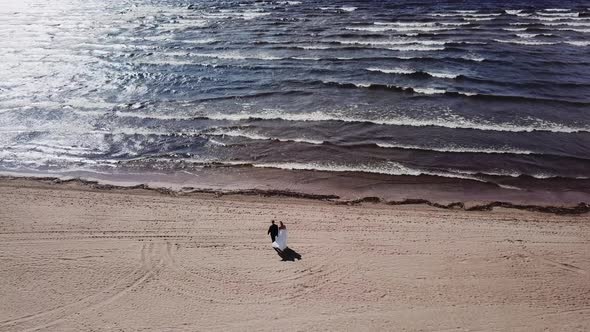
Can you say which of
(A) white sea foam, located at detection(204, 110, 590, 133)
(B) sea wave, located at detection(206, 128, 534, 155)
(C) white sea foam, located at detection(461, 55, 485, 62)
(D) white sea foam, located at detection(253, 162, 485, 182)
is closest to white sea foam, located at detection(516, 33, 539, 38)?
(C) white sea foam, located at detection(461, 55, 485, 62)

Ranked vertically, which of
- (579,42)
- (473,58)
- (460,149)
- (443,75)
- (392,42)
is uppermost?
(392,42)

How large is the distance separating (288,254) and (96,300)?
5.03 metres

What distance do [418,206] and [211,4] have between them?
1346 inches

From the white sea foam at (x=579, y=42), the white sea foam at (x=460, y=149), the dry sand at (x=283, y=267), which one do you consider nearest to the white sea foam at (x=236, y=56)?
the white sea foam at (x=460, y=149)

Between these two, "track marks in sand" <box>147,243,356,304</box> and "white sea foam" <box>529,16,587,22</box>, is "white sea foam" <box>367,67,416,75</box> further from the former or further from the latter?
"white sea foam" <box>529,16,587,22</box>

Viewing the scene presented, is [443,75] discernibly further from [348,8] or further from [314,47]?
[348,8]

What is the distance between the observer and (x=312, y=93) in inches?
968

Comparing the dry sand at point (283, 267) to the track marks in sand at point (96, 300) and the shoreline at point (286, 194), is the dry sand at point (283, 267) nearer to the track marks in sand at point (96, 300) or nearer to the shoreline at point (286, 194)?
the track marks in sand at point (96, 300)

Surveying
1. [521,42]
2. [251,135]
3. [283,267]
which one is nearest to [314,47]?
[251,135]

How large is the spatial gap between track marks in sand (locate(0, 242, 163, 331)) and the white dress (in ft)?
10.5

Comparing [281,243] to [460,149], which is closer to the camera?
[281,243]

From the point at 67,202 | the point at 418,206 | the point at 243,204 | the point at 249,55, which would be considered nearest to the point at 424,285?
the point at 418,206

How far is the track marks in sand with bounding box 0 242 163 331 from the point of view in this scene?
11.6 m

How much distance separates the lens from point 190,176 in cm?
1831
